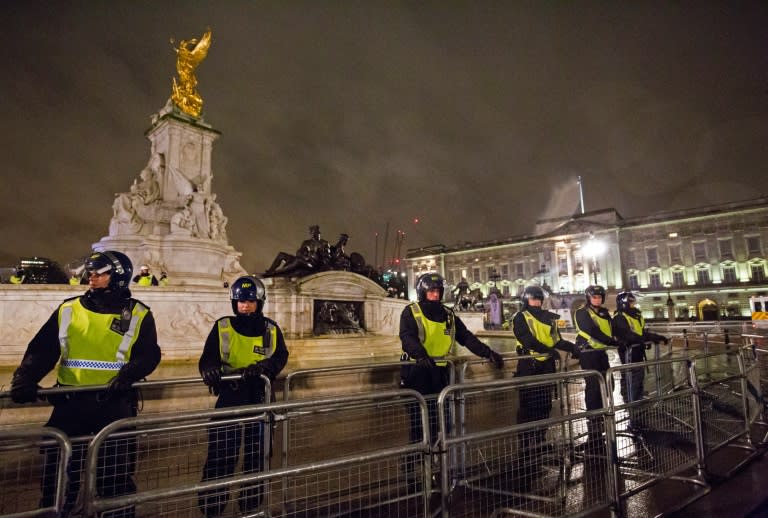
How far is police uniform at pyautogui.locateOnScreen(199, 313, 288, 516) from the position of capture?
346 centimetres

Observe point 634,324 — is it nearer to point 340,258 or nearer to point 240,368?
point 240,368

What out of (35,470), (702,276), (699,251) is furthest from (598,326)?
(699,251)

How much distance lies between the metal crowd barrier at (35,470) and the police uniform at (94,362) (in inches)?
3.9

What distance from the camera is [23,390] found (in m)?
2.86

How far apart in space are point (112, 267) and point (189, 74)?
22.7 meters

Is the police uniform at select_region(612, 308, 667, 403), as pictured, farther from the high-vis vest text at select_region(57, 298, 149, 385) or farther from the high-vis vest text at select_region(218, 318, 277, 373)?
the high-vis vest text at select_region(57, 298, 149, 385)

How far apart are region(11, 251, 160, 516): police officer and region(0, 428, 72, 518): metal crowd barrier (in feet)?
0.20

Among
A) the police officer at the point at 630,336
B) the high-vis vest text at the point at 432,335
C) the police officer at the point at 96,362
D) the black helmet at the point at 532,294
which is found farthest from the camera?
the police officer at the point at 630,336

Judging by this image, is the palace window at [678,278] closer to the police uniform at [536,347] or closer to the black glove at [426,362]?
the police uniform at [536,347]

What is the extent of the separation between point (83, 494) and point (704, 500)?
4.58 m

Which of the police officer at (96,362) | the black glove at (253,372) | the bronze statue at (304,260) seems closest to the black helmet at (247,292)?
the black glove at (253,372)

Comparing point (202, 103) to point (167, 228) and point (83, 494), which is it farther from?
point (83, 494)

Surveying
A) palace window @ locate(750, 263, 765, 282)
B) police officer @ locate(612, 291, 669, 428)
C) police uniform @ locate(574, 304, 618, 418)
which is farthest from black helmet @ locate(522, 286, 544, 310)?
palace window @ locate(750, 263, 765, 282)

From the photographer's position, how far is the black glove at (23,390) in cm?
284
